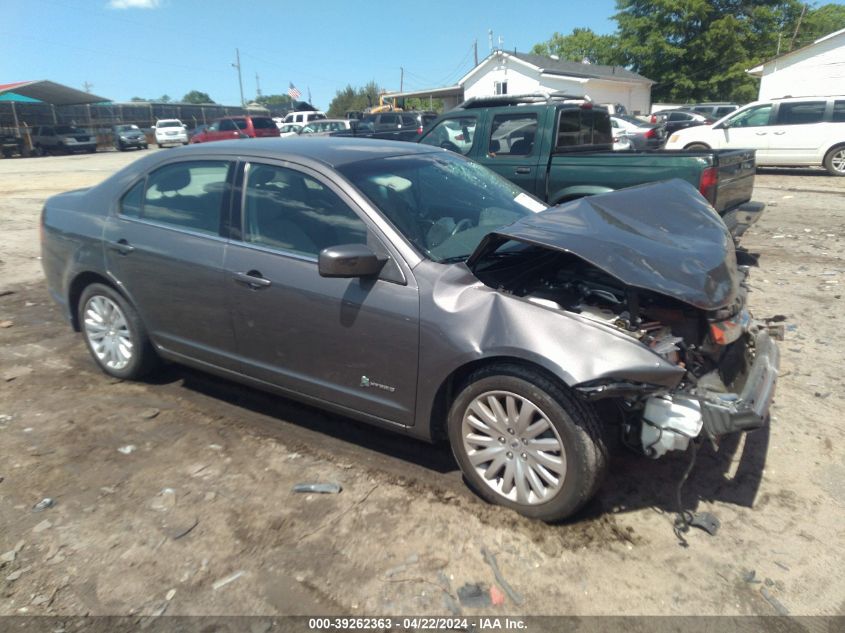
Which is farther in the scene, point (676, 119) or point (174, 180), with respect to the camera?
point (676, 119)

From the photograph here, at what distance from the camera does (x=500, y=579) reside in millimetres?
2646

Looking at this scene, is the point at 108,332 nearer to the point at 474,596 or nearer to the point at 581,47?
the point at 474,596

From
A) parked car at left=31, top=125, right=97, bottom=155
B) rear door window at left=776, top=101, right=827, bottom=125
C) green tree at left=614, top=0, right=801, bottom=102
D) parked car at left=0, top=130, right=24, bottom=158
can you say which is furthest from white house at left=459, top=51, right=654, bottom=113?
parked car at left=0, top=130, right=24, bottom=158

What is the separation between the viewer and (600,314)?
9.95 feet

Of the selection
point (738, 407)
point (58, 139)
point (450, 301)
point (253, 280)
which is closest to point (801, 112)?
point (738, 407)

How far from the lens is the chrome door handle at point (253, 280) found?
353 centimetres

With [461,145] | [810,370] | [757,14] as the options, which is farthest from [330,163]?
[757,14]

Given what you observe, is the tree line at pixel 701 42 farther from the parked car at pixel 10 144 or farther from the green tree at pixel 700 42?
the parked car at pixel 10 144

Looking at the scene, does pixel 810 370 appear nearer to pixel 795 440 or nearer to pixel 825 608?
pixel 795 440

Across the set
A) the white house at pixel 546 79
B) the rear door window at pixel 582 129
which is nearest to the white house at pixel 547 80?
the white house at pixel 546 79

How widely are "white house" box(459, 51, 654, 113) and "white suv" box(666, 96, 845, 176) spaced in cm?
2621

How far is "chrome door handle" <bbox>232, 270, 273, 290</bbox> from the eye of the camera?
353cm

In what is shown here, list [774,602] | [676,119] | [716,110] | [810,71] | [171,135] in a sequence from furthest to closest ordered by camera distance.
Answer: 1. [171,135]
2. [810,71]
3. [716,110]
4. [676,119]
5. [774,602]

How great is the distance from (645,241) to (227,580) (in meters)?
2.51
